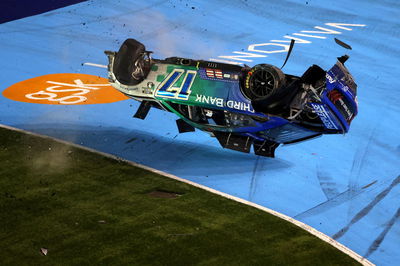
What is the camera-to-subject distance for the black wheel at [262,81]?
1293cm

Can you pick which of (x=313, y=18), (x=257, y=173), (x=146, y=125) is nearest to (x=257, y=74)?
(x=257, y=173)

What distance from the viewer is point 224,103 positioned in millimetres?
13555

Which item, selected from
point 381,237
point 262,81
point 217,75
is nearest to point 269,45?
point 217,75

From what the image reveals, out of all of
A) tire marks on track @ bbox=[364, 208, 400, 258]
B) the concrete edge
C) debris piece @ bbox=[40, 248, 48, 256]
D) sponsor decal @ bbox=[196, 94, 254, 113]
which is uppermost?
sponsor decal @ bbox=[196, 94, 254, 113]

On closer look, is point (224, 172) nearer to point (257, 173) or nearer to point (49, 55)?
point (257, 173)

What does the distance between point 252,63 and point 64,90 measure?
5.78 m

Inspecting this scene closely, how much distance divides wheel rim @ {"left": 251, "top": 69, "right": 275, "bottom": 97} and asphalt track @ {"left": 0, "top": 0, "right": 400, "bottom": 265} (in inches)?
74.5

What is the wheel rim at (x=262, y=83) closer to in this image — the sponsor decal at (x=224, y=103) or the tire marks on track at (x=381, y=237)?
the sponsor decal at (x=224, y=103)

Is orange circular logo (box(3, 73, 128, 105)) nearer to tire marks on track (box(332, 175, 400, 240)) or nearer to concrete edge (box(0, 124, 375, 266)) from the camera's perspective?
concrete edge (box(0, 124, 375, 266))

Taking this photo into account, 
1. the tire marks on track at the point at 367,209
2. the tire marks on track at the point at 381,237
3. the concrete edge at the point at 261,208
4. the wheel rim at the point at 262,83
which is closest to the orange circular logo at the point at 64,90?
the concrete edge at the point at 261,208

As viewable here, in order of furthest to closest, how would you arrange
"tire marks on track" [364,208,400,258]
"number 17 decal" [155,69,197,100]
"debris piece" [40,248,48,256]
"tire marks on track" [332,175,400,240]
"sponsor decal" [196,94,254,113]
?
"number 17 decal" [155,69,197,100]
"sponsor decal" [196,94,254,113]
"tire marks on track" [332,175,400,240]
"tire marks on track" [364,208,400,258]
"debris piece" [40,248,48,256]

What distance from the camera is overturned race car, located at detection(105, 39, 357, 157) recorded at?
42.6 feet

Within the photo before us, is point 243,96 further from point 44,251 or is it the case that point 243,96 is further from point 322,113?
point 44,251

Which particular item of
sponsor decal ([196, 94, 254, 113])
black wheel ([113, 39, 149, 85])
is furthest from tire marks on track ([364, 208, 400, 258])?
black wheel ([113, 39, 149, 85])
